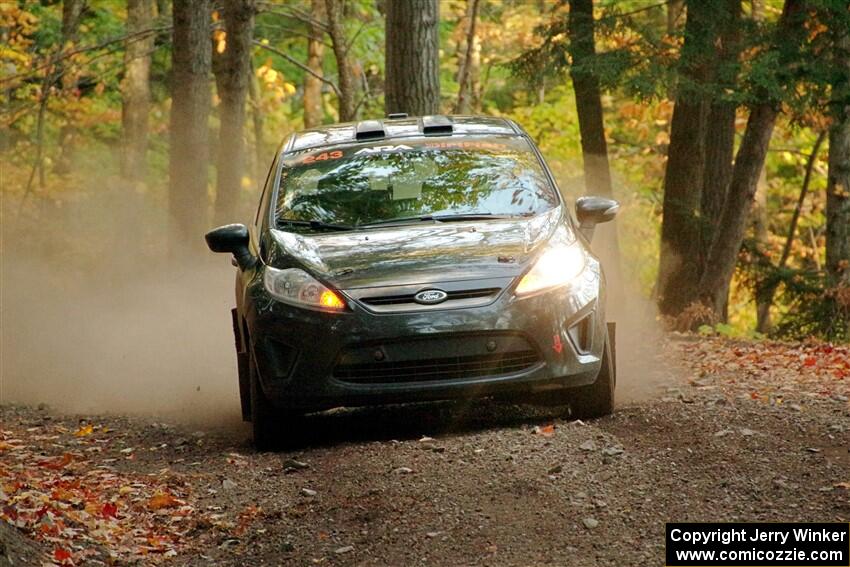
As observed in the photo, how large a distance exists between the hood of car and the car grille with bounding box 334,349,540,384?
0.47m

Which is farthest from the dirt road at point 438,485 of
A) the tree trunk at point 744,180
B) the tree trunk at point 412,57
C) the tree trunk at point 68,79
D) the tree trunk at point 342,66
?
the tree trunk at point 68,79

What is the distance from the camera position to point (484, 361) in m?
8.16

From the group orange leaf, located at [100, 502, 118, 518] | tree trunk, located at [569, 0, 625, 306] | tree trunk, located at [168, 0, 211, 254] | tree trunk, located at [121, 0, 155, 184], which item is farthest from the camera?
tree trunk, located at [121, 0, 155, 184]

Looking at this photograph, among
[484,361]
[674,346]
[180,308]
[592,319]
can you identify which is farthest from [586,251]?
[180,308]

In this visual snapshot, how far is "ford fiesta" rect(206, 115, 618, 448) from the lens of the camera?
8.02m

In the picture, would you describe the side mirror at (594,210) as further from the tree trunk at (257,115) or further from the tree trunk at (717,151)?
the tree trunk at (257,115)

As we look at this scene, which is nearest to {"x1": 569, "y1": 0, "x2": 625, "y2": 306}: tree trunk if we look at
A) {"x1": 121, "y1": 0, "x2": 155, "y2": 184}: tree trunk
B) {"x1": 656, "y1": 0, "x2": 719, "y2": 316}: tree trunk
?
{"x1": 656, "y1": 0, "x2": 719, "y2": 316}: tree trunk

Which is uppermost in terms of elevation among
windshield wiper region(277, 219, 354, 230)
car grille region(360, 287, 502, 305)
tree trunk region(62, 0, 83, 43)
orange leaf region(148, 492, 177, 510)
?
tree trunk region(62, 0, 83, 43)

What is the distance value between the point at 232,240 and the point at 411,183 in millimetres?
1282

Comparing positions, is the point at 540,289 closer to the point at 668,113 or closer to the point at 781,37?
the point at 781,37

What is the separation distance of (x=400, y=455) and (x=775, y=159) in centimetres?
2911

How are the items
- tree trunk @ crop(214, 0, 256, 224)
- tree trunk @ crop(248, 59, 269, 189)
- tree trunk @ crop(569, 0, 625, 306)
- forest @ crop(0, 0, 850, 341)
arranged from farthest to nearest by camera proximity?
tree trunk @ crop(248, 59, 269, 189)
tree trunk @ crop(214, 0, 256, 224)
tree trunk @ crop(569, 0, 625, 306)
forest @ crop(0, 0, 850, 341)

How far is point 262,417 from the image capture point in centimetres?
843

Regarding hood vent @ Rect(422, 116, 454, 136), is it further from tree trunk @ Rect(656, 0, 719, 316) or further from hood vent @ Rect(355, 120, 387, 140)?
tree trunk @ Rect(656, 0, 719, 316)
